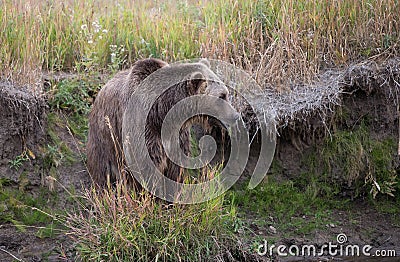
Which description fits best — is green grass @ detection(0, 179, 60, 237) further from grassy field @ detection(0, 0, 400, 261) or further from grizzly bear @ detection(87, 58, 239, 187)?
grizzly bear @ detection(87, 58, 239, 187)

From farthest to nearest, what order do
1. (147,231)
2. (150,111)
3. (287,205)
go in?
1. (287,205)
2. (150,111)
3. (147,231)

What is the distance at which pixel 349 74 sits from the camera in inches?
255

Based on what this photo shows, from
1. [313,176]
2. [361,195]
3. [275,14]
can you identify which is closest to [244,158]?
[313,176]

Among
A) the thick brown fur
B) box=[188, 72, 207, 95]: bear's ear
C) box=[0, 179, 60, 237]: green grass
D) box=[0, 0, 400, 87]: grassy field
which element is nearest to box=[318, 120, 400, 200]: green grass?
box=[0, 0, 400, 87]: grassy field

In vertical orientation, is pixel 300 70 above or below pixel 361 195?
above

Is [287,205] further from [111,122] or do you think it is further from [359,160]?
[111,122]

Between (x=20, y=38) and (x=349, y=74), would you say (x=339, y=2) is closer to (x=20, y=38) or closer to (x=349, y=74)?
(x=349, y=74)

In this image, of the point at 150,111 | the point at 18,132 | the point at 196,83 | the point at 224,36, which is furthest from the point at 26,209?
the point at 224,36

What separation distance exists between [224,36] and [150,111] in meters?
1.89

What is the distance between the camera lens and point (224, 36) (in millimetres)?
6570

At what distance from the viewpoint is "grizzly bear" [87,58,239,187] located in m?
4.99

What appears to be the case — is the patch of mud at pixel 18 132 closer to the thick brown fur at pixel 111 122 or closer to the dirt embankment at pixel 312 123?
the dirt embankment at pixel 312 123

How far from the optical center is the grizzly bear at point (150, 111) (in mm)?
4992

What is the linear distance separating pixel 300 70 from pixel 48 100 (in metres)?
2.59
